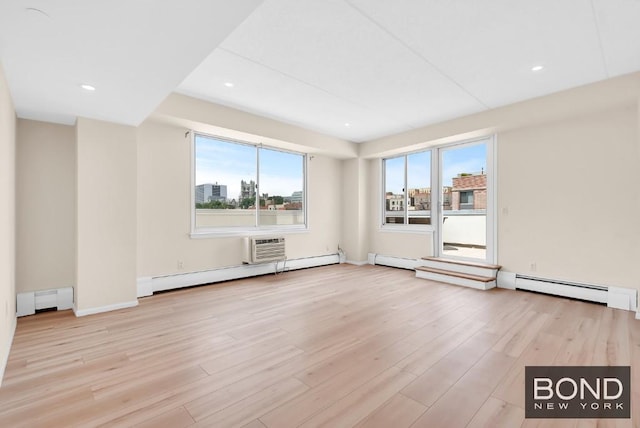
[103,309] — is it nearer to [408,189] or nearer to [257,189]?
[257,189]

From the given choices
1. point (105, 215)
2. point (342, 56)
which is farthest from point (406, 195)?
point (105, 215)

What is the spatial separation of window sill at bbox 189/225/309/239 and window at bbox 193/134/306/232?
0.06 meters

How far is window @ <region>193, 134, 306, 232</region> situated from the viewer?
4754mm

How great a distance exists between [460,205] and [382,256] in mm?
2062

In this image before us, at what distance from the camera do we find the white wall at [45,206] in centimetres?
328

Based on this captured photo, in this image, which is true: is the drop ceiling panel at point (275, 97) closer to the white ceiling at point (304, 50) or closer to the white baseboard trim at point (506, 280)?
the white ceiling at point (304, 50)

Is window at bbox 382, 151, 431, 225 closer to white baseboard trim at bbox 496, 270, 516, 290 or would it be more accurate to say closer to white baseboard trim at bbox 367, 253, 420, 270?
white baseboard trim at bbox 367, 253, 420, 270

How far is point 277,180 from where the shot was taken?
19.1 feet

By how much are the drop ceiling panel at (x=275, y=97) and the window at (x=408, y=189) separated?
36.5 inches

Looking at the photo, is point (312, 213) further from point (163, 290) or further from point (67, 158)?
point (67, 158)

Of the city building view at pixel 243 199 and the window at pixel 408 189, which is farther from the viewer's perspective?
the window at pixel 408 189

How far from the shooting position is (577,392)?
190 centimetres

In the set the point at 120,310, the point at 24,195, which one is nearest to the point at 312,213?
the point at 120,310

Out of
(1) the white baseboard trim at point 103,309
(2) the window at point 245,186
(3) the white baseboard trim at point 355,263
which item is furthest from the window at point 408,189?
(1) the white baseboard trim at point 103,309
